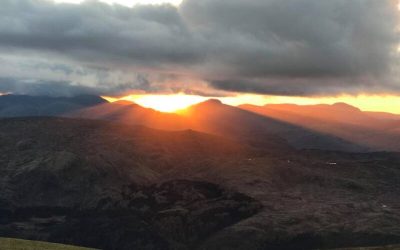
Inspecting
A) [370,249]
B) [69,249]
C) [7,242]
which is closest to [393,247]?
[370,249]

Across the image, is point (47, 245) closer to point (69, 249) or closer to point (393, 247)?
point (69, 249)

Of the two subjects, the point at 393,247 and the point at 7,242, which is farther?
the point at 393,247

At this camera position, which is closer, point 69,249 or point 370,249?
point 69,249

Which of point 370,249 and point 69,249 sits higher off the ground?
point 69,249

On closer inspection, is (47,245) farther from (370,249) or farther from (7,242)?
(370,249)

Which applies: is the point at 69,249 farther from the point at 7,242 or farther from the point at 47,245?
the point at 7,242

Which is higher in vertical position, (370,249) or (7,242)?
(7,242)

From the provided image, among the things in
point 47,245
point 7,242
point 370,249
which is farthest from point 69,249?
point 370,249
